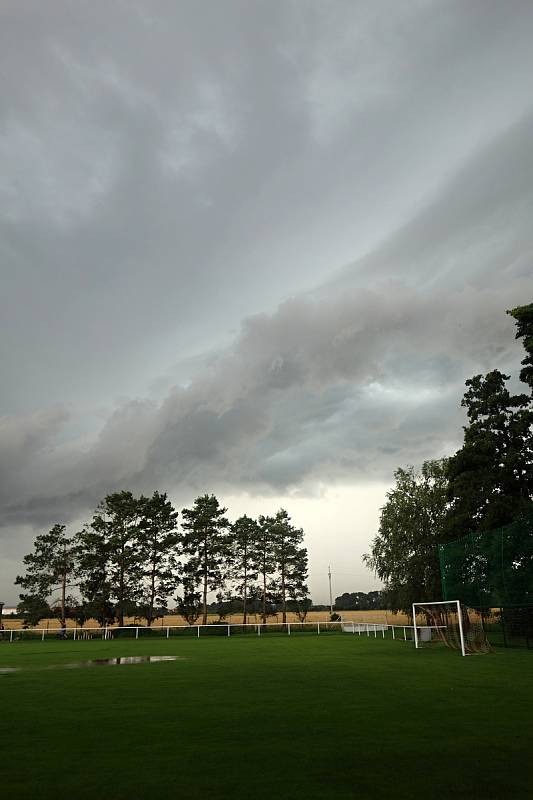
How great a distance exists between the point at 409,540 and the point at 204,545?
78.1 ft

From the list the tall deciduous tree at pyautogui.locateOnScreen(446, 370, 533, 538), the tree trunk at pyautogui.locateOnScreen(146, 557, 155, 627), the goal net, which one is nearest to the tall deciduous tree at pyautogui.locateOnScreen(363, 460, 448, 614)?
the tall deciduous tree at pyautogui.locateOnScreen(446, 370, 533, 538)

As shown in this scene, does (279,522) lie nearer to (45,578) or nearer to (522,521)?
(45,578)

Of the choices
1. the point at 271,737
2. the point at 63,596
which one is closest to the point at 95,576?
the point at 63,596

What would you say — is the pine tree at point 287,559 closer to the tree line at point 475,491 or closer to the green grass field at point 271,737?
the tree line at point 475,491

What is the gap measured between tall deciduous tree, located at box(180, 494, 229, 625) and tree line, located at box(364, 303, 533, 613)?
21.0 metres

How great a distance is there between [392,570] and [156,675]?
36032 mm

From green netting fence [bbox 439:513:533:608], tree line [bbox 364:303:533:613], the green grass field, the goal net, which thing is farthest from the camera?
tree line [bbox 364:303:533:613]

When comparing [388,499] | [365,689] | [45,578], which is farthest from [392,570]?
[365,689]

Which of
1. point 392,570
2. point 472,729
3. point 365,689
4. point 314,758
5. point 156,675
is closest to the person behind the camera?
point 314,758

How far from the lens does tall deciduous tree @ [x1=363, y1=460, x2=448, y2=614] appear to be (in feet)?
155

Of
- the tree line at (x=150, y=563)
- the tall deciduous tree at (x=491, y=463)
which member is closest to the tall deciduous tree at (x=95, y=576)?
the tree line at (x=150, y=563)

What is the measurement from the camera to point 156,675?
16016 millimetres

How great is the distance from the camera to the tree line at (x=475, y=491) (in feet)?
118

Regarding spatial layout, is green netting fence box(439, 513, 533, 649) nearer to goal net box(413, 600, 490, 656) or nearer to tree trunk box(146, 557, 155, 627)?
goal net box(413, 600, 490, 656)
